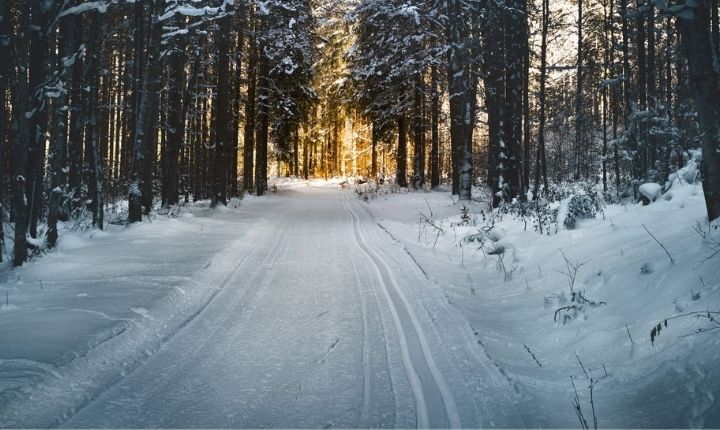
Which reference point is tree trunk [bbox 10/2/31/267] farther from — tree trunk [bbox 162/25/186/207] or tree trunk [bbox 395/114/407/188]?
tree trunk [bbox 395/114/407/188]

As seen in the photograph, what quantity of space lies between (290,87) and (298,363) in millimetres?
24126

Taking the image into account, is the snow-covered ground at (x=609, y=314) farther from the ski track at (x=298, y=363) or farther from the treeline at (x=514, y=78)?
the treeline at (x=514, y=78)

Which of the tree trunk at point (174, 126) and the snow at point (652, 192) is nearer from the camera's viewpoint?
the snow at point (652, 192)

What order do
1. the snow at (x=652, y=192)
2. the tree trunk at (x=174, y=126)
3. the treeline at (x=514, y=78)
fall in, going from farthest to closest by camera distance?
the tree trunk at (x=174, y=126) → the snow at (x=652, y=192) → the treeline at (x=514, y=78)

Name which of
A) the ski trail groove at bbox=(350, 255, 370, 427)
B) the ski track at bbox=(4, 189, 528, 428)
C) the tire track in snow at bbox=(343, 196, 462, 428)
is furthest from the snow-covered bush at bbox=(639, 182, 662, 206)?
the ski trail groove at bbox=(350, 255, 370, 427)

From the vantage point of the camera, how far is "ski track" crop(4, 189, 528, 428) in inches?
131

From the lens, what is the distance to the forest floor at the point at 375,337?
11.1 ft

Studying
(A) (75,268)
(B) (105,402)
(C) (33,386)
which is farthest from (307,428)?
(A) (75,268)

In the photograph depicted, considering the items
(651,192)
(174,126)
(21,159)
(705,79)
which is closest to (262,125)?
(174,126)

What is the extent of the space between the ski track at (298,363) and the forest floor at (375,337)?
0.06 ft

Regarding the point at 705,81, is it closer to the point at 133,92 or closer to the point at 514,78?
the point at 514,78

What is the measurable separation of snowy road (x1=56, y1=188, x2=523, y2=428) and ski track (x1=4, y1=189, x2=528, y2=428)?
0.04 ft

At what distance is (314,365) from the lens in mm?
4176

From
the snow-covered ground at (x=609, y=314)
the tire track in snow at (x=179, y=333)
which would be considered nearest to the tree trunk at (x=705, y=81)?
the snow-covered ground at (x=609, y=314)
